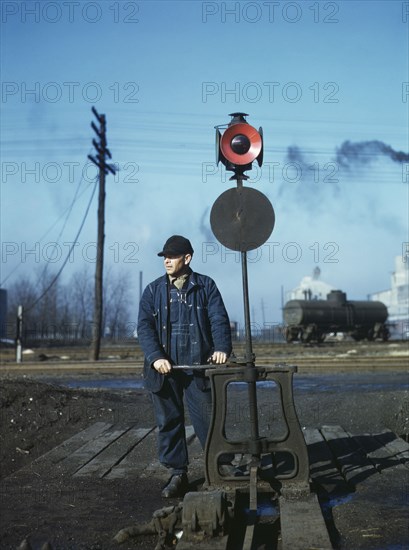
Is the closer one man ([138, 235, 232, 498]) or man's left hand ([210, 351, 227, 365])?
man's left hand ([210, 351, 227, 365])

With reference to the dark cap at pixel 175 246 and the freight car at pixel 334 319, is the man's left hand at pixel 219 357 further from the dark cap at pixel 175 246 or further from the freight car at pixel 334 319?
the freight car at pixel 334 319

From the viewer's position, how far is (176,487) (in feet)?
15.6

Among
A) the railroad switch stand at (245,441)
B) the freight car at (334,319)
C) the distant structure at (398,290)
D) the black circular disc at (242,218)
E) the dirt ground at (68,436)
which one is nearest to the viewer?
the railroad switch stand at (245,441)

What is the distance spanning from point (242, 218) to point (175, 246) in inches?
22.1

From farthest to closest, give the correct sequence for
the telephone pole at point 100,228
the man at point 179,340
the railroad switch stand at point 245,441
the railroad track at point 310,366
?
the telephone pole at point 100,228 → the railroad track at point 310,366 → the man at point 179,340 → the railroad switch stand at point 245,441

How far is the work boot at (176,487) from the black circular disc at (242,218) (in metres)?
1.77

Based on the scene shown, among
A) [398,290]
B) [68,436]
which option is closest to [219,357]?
[68,436]

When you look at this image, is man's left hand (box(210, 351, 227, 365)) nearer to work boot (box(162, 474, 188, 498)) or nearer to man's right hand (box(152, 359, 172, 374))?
man's right hand (box(152, 359, 172, 374))

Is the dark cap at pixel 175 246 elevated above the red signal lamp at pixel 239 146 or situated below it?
below

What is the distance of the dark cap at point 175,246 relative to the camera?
199 inches

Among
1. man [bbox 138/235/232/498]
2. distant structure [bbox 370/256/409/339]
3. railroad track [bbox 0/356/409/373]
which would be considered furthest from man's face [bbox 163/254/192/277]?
distant structure [bbox 370/256/409/339]

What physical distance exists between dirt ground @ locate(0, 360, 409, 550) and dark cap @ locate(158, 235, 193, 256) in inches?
71.6

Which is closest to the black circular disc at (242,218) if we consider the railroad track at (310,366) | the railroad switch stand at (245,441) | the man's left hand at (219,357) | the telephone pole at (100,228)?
the railroad switch stand at (245,441)

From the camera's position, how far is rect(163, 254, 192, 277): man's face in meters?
5.09
